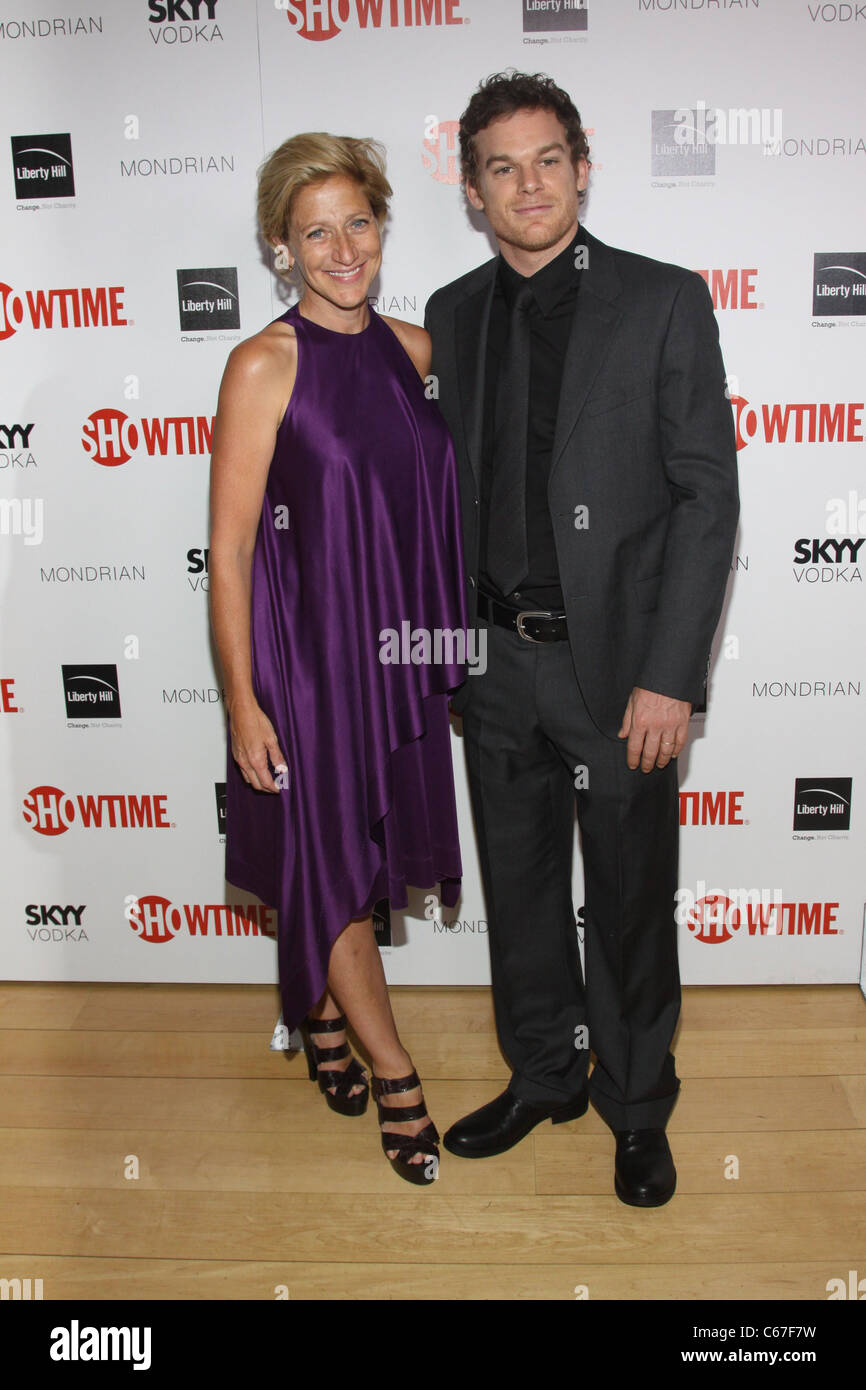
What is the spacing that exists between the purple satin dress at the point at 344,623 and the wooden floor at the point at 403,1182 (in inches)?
16.6

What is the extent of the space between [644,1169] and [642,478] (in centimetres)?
135

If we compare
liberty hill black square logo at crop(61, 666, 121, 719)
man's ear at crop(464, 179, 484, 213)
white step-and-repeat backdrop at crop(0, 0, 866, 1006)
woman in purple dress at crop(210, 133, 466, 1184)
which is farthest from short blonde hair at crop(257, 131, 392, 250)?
liberty hill black square logo at crop(61, 666, 121, 719)

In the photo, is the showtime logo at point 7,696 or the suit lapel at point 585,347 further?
the showtime logo at point 7,696

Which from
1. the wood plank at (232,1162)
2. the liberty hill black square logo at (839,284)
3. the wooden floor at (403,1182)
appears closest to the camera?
the wooden floor at (403,1182)

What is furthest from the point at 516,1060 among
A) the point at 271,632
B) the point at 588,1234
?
the point at 271,632

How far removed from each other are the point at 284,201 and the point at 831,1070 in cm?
220

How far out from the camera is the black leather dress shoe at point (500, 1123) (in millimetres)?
2521

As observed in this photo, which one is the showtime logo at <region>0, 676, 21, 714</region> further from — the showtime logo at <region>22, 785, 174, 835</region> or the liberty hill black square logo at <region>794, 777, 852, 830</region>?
the liberty hill black square logo at <region>794, 777, 852, 830</region>

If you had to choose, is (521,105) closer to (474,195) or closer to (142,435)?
(474,195)

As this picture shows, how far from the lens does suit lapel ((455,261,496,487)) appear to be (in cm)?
228

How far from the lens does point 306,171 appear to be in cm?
212

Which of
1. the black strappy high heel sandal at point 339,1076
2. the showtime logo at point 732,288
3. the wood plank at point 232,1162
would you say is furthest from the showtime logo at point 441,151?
the wood plank at point 232,1162

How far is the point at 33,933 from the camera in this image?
3.28 metres

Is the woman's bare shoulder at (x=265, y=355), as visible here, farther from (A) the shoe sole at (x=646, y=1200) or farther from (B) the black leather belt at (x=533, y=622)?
(A) the shoe sole at (x=646, y=1200)
